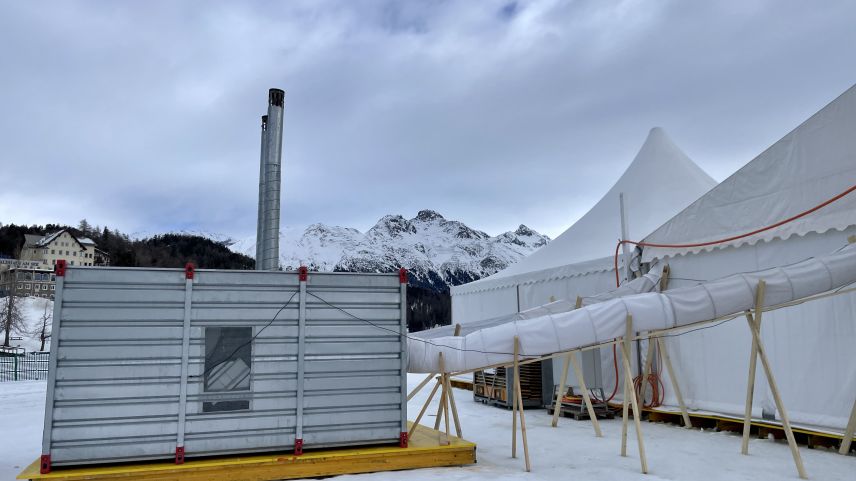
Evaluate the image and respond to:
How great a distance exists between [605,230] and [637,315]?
7710mm

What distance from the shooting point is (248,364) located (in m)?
6.95

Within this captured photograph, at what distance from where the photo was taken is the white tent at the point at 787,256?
8539mm

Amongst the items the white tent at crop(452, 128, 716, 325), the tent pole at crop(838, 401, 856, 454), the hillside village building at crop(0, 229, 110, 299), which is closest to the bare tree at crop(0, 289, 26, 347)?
the hillside village building at crop(0, 229, 110, 299)

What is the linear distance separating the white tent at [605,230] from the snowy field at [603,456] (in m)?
3.67

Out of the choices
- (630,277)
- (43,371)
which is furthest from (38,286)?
(630,277)

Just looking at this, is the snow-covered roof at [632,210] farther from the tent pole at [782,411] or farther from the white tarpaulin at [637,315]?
the tent pole at [782,411]

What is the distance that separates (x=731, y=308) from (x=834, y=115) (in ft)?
12.7

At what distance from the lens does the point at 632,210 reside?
14688 mm

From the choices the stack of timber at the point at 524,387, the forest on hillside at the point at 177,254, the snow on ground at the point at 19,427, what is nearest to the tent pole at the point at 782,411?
the stack of timber at the point at 524,387

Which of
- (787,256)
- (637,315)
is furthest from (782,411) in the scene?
(787,256)

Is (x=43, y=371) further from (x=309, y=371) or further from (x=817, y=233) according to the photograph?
(x=817, y=233)

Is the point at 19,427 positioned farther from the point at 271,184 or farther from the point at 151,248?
the point at 151,248

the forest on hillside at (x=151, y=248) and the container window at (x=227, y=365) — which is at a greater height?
the forest on hillside at (x=151, y=248)

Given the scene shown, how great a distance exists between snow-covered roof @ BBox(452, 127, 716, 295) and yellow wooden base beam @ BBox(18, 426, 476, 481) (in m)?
7.39
